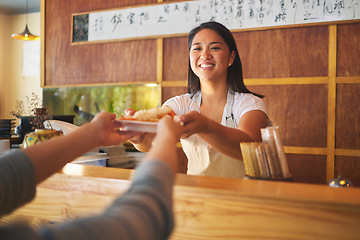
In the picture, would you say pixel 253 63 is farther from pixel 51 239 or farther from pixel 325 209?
pixel 51 239

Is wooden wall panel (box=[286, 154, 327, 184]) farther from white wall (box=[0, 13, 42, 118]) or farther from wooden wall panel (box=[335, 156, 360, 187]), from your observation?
white wall (box=[0, 13, 42, 118])

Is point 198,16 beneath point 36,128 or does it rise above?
above

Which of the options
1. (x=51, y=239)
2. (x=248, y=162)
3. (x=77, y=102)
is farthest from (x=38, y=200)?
(x=77, y=102)

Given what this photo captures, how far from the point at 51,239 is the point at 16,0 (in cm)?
752

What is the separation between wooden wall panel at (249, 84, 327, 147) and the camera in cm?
329

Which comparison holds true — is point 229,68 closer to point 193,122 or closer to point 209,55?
point 209,55

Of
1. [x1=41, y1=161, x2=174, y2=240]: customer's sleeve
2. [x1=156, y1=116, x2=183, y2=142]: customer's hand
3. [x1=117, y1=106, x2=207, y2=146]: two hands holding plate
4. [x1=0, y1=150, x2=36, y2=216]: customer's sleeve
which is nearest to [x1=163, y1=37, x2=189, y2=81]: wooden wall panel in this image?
[x1=117, y1=106, x2=207, y2=146]: two hands holding plate

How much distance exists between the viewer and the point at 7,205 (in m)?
0.73

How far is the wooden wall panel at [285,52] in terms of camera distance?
330 cm

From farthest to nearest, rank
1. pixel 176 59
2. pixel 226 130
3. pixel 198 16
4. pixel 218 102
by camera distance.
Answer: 1. pixel 176 59
2. pixel 198 16
3. pixel 218 102
4. pixel 226 130

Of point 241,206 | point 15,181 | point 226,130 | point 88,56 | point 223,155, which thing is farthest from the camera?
point 88,56

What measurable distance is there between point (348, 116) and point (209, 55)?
191 cm

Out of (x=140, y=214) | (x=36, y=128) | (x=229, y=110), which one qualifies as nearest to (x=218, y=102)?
(x=229, y=110)

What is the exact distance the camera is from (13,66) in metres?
7.95
